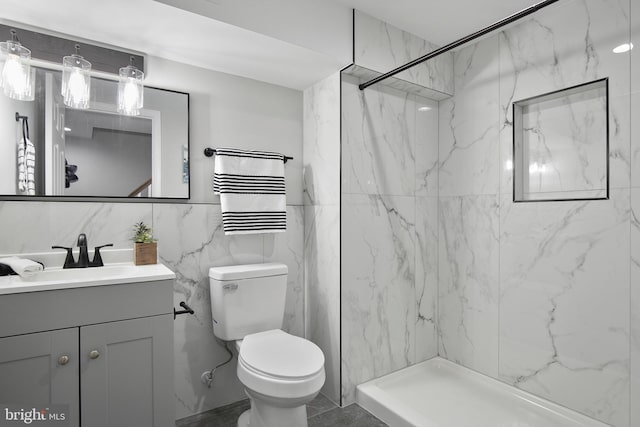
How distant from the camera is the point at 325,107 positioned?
2.29 meters

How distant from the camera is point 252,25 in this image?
1.72m

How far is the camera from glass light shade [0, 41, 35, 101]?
155 centimetres

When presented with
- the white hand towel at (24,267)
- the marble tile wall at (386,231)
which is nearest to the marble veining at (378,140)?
the marble tile wall at (386,231)

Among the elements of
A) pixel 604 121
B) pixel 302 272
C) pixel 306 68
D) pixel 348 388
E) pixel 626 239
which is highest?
pixel 306 68

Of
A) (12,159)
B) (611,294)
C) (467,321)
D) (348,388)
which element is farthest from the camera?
(467,321)

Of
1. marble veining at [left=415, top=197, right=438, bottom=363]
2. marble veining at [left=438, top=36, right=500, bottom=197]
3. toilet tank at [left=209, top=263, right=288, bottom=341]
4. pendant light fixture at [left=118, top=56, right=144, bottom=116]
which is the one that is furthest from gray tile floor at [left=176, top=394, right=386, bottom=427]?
pendant light fixture at [left=118, top=56, right=144, bottom=116]

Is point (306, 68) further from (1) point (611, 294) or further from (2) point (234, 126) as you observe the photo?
(1) point (611, 294)

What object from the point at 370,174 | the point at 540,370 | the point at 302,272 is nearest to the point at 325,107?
the point at 370,174

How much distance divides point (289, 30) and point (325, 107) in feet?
1.85

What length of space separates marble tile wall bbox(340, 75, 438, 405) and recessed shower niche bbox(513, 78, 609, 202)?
0.61 m

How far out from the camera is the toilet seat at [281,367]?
154 centimetres

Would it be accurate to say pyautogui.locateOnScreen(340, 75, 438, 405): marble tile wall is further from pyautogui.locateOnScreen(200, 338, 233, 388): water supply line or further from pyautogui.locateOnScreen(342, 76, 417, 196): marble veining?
pyautogui.locateOnScreen(200, 338, 233, 388): water supply line

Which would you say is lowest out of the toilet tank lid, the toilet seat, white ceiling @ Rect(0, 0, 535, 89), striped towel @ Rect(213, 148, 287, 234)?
A: the toilet seat

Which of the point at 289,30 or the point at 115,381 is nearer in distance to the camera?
the point at 115,381
